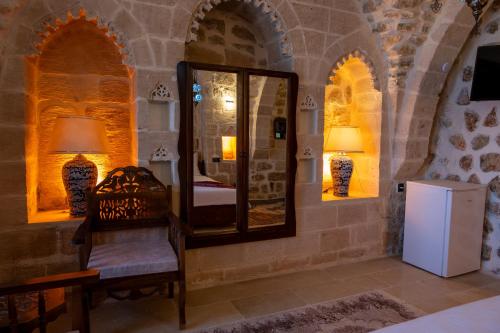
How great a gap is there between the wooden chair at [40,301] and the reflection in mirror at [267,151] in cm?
158

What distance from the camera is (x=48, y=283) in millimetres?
1389

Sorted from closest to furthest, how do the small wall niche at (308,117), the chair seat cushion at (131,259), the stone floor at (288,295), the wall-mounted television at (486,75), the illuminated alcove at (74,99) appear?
1. the chair seat cushion at (131,259)
2. the stone floor at (288,295)
3. the illuminated alcove at (74,99)
4. the wall-mounted television at (486,75)
5. the small wall niche at (308,117)

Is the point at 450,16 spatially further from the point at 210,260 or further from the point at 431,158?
the point at 210,260

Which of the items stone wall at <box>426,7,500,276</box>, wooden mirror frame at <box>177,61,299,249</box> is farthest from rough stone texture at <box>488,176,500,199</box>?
wooden mirror frame at <box>177,61,299,249</box>

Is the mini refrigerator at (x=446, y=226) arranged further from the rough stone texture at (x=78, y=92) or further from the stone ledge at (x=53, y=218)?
the stone ledge at (x=53, y=218)

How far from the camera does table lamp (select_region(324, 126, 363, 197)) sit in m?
3.49

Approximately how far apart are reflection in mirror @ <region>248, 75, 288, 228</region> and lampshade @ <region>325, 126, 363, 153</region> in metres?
0.75

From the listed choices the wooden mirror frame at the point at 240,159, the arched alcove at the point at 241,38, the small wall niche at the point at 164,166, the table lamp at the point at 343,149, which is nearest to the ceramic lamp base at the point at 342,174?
the table lamp at the point at 343,149

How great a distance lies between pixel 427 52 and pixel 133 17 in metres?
2.63

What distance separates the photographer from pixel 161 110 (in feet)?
8.54

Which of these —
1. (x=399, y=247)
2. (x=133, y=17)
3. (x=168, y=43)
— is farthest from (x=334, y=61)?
(x=399, y=247)

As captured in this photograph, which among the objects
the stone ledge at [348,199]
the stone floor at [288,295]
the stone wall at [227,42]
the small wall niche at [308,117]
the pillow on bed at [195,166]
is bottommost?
Answer: the stone floor at [288,295]

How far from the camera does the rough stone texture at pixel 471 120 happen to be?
132 inches

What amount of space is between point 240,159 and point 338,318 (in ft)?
4.49
